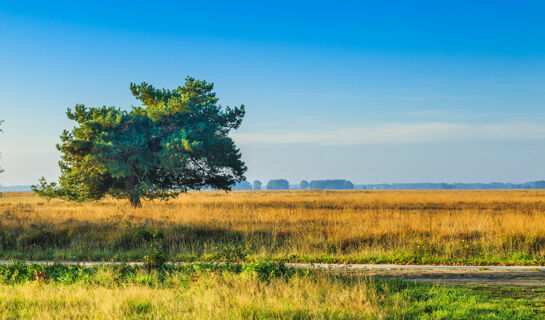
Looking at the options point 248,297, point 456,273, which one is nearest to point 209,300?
point 248,297

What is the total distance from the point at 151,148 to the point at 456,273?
27843mm

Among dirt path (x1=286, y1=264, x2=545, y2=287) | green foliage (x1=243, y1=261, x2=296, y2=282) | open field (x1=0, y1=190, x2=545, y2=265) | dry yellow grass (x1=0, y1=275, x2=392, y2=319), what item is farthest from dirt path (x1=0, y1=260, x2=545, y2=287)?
dry yellow grass (x1=0, y1=275, x2=392, y2=319)

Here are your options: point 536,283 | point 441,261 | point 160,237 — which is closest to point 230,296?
point 536,283

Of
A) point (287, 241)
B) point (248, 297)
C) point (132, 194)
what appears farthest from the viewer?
point (132, 194)

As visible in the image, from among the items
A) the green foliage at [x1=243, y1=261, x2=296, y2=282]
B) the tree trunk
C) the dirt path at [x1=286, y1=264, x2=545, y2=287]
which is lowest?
the dirt path at [x1=286, y1=264, x2=545, y2=287]

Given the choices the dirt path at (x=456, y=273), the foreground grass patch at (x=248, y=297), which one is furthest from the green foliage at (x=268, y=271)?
the dirt path at (x=456, y=273)

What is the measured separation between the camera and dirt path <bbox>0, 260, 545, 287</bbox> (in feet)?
37.9

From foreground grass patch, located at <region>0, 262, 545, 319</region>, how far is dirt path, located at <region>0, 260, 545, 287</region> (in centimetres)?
88

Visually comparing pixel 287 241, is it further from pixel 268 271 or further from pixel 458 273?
pixel 268 271

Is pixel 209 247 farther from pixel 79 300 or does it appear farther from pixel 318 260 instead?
pixel 79 300

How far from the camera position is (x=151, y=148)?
36812 millimetres

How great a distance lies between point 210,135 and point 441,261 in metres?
Answer: 22.6

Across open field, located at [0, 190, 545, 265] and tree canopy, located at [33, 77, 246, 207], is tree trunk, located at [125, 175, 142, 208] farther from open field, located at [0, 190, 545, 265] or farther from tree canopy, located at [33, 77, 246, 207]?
open field, located at [0, 190, 545, 265]

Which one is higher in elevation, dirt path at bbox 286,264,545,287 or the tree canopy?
the tree canopy
